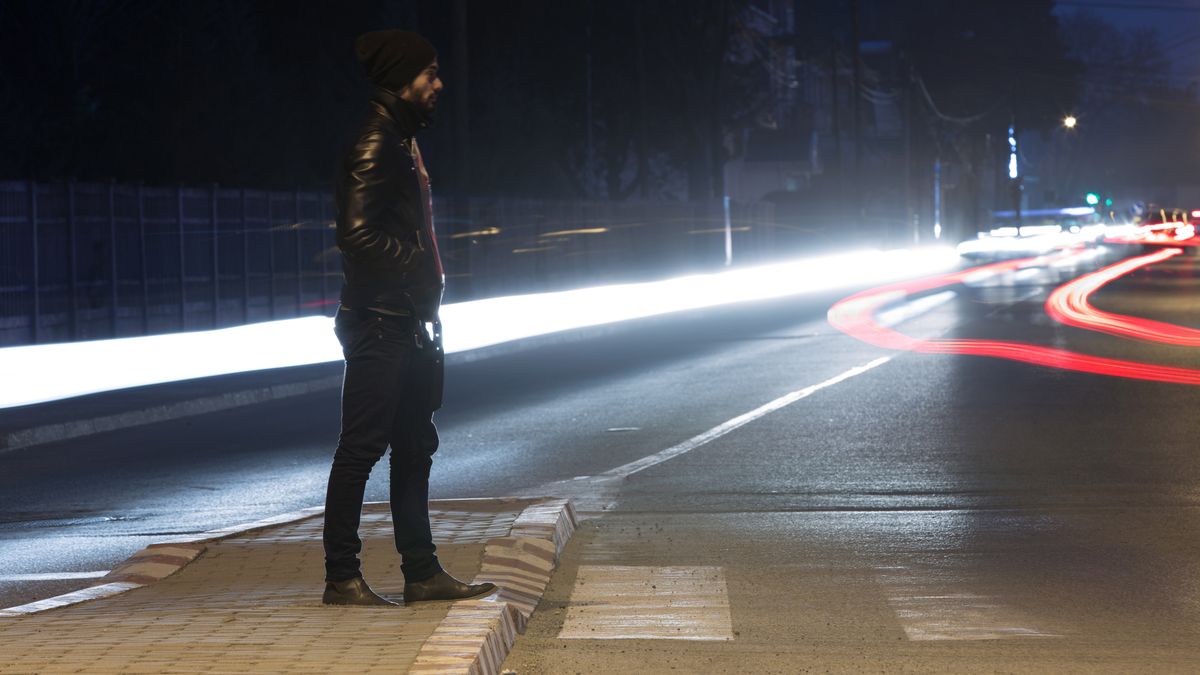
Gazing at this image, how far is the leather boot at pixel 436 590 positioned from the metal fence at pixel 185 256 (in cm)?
1898

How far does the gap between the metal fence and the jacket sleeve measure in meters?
19.1

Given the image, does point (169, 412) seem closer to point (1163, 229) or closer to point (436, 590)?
point (436, 590)

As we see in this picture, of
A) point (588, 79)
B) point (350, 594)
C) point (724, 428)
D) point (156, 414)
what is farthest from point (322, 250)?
point (350, 594)

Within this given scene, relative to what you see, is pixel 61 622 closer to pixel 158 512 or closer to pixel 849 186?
pixel 158 512

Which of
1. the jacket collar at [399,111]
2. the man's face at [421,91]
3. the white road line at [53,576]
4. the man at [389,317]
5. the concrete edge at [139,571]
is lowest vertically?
the white road line at [53,576]

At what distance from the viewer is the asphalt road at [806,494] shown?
648 centimetres

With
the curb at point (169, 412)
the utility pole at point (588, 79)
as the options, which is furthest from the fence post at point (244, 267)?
the utility pole at point (588, 79)

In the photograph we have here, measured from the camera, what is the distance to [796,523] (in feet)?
29.6

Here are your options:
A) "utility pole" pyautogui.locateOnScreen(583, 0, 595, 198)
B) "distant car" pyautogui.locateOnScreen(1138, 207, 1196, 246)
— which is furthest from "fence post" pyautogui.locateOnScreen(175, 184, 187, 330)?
"distant car" pyautogui.locateOnScreen(1138, 207, 1196, 246)

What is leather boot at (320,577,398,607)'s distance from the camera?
20.6 ft

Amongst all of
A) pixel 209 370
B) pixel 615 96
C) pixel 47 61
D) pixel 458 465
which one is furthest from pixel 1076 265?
pixel 458 465

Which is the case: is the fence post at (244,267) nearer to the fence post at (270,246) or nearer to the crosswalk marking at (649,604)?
the fence post at (270,246)

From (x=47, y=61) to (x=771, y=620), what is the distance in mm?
31224

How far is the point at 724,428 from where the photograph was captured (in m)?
13.4
